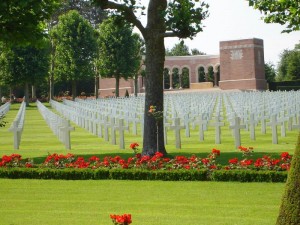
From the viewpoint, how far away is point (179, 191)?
32.2ft

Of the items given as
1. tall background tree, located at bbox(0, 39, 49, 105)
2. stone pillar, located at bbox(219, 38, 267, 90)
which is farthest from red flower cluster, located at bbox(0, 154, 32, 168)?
stone pillar, located at bbox(219, 38, 267, 90)

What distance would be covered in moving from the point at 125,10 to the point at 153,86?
6.11ft

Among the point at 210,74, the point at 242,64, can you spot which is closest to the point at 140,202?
the point at 242,64

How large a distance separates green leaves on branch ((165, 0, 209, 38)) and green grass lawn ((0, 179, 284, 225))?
4.12 meters

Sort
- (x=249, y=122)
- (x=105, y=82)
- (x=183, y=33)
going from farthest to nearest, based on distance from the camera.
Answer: (x=105, y=82) → (x=249, y=122) → (x=183, y=33)

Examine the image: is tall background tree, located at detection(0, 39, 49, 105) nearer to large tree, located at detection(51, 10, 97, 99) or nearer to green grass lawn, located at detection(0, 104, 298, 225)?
large tree, located at detection(51, 10, 97, 99)

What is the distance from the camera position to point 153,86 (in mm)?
14109

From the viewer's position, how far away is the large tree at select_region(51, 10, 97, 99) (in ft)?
195

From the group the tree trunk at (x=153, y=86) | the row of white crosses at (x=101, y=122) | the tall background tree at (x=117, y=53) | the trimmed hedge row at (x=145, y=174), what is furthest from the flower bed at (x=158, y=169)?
the tall background tree at (x=117, y=53)

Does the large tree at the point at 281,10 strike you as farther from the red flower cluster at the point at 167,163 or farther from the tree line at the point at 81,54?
the tree line at the point at 81,54

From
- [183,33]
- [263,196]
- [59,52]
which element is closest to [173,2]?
[183,33]

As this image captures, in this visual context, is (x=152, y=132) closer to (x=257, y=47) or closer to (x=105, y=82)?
(x=257, y=47)

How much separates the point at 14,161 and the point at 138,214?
510 centimetres

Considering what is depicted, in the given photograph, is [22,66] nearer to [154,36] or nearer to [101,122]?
[101,122]
